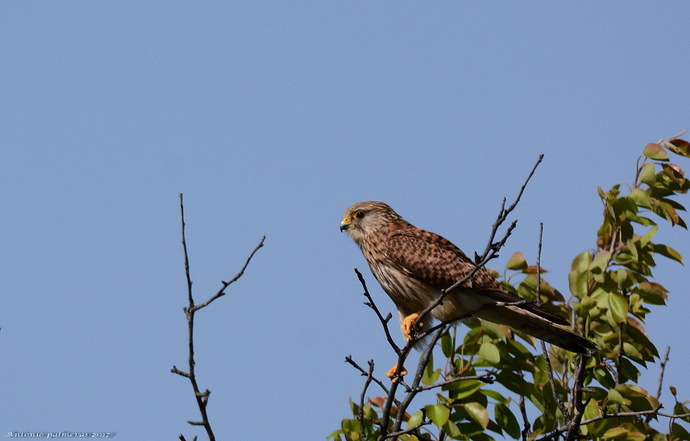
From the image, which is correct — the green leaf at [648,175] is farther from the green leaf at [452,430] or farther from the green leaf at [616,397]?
the green leaf at [452,430]

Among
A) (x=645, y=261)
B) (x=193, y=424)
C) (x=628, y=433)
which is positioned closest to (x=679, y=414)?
(x=628, y=433)

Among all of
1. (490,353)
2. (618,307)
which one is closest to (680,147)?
(618,307)

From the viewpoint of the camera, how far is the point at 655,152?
4129 mm

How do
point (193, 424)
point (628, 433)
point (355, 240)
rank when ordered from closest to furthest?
point (193, 424) → point (628, 433) → point (355, 240)

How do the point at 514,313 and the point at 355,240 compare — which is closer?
the point at 514,313

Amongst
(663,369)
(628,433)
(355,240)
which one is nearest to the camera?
(628,433)

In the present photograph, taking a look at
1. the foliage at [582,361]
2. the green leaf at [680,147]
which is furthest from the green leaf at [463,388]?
the green leaf at [680,147]

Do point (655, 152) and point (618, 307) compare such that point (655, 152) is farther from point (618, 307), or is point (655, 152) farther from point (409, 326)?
point (409, 326)

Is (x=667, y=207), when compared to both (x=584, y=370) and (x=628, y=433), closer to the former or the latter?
(x=584, y=370)

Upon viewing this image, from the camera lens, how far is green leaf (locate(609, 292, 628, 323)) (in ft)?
12.4

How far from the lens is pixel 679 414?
379cm

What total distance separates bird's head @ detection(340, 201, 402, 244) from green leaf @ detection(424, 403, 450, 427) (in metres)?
2.05

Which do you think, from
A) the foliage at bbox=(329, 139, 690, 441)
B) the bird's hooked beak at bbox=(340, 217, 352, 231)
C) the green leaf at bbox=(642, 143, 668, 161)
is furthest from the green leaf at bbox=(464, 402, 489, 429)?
the bird's hooked beak at bbox=(340, 217, 352, 231)

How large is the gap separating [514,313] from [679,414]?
1010 mm
